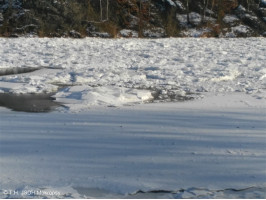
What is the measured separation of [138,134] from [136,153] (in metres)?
0.58

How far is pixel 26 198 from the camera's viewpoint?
3248mm

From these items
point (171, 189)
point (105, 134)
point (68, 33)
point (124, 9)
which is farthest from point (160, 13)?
point (171, 189)

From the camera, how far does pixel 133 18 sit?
753 inches

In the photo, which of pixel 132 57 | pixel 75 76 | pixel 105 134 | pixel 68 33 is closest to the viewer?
pixel 105 134

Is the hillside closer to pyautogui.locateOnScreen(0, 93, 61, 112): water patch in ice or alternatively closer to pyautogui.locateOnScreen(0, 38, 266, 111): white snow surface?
pyautogui.locateOnScreen(0, 38, 266, 111): white snow surface

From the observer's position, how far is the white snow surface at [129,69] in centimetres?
696

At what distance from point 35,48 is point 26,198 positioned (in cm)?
1018

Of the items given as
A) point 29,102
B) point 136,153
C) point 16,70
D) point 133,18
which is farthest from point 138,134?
point 133,18

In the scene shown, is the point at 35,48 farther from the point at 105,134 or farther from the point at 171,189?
the point at 171,189

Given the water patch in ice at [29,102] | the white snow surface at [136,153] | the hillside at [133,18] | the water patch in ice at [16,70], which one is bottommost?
the white snow surface at [136,153]

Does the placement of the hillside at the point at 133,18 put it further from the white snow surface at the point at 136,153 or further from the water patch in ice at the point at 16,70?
the white snow surface at the point at 136,153

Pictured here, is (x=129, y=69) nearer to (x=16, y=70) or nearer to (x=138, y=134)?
(x=16, y=70)

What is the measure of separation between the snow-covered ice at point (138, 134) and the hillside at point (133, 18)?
8550 millimetres

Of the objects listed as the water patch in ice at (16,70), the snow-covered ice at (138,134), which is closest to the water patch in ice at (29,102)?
the snow-covered ice at (138,134)
